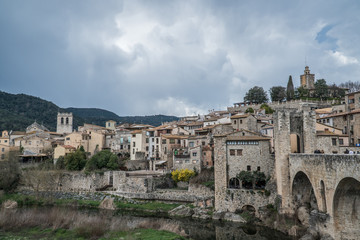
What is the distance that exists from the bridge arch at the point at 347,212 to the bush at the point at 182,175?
25.0 meters

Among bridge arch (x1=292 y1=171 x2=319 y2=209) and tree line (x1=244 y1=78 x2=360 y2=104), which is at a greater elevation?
tree line (x1=244 y1=78 x2=360 y2=104)

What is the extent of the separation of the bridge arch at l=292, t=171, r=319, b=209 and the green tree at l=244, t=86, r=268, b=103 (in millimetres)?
57915

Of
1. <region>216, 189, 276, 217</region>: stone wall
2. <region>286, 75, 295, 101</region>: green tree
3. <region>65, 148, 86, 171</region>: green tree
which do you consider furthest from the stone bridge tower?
<region>286, 75, 295, 101</region>: green tree

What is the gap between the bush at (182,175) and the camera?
43528 millimetres

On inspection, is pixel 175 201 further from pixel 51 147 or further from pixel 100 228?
pixel 51 147

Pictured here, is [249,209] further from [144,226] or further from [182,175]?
[144,226]

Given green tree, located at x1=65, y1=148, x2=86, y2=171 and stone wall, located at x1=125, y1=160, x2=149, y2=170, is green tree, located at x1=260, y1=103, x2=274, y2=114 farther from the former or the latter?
green tree, located at x1=65, y1=148, x2=86, y2=171

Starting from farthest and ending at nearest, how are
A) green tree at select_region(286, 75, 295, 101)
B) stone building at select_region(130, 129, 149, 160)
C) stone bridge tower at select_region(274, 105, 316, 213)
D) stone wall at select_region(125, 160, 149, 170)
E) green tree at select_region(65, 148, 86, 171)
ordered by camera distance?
green tree at select_region(286, 75, 295, 101) → stone building at select_region(130, 129, 149, 160) → stone wall at select_region(125, 160, 149, 170) → green tree at select_region(65, 148, 86, 171) → stone bridge tower at select_region(274, 105, 316, 213)

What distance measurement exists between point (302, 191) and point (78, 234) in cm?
2224

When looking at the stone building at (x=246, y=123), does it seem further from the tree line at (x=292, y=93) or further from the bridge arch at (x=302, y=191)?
the tree line at (x=292, y=93)

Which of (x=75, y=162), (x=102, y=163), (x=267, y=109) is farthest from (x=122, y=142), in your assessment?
(x=267, y=109)

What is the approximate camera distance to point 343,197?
20188mm

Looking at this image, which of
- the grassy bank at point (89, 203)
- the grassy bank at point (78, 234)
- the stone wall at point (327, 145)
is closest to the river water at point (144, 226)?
the grassy bank at point (78, 234)

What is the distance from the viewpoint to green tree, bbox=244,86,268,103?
83.9m
